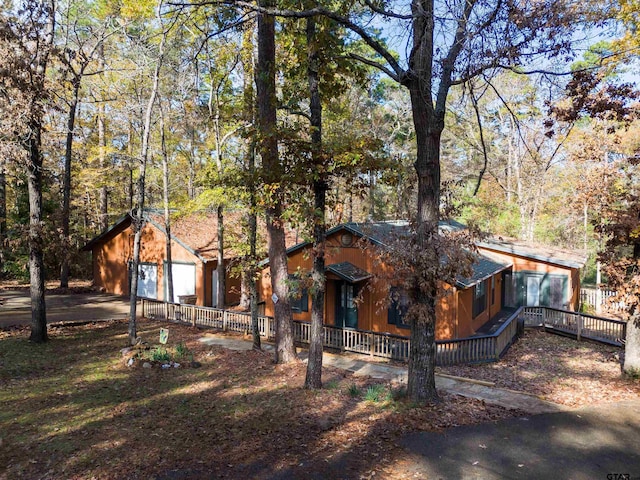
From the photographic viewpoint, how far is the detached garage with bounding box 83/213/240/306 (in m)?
23.3

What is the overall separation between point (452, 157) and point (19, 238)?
3380 centimetres

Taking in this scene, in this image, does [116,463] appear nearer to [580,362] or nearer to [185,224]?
[580,362]

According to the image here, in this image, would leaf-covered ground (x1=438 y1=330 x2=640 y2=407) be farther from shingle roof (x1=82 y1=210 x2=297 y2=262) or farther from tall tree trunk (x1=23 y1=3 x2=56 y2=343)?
shingle roof (x1=82 y1=210 x2=297 y2=262)

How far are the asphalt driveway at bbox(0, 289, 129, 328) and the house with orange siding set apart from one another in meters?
7.87

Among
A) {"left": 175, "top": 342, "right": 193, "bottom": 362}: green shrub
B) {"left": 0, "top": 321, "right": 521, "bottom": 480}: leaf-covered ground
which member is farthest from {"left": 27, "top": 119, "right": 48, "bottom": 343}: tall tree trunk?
{"left": 175, "top": 342, "right": 193, "bottom": 362}: green shrub

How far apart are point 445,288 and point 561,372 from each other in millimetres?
4093

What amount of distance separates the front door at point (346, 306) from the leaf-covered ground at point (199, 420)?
525 cm

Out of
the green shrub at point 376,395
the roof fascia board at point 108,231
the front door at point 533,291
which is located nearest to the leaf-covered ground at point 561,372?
the green shrub at point 376,395

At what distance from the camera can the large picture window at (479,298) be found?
17.1 meters

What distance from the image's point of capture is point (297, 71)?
397 inches

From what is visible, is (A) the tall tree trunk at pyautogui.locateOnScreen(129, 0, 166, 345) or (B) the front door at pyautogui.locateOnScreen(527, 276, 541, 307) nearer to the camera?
(A) the tall tree trunk at pyautogui.locateOnScreen(129, 0, 166, 345)

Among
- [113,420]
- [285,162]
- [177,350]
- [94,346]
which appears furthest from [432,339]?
[94,346]

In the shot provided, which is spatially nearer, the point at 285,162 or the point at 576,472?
the point at 576,472

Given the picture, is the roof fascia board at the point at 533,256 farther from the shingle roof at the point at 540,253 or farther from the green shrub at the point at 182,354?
the green shrub at the point at 182,354
